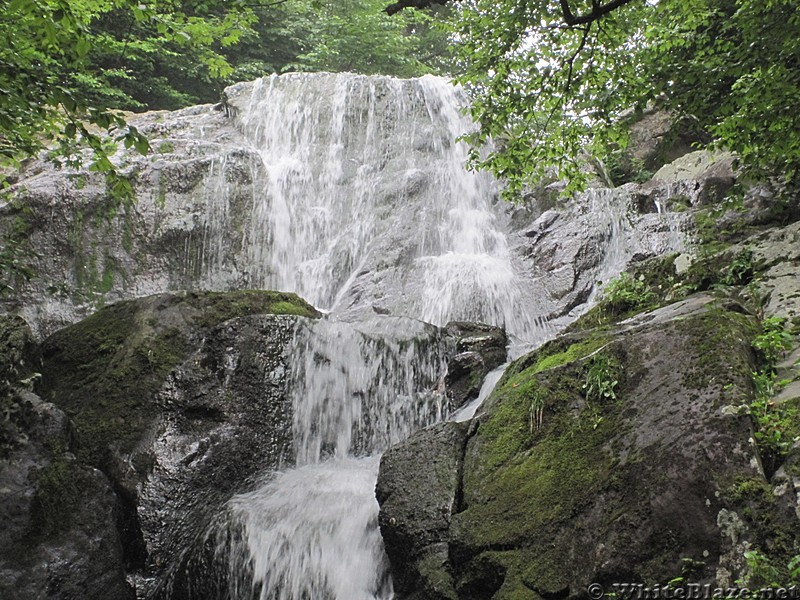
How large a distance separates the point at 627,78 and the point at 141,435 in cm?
615

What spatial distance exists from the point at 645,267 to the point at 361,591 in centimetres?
441

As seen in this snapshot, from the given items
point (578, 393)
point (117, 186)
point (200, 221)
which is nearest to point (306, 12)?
point (200, 221)

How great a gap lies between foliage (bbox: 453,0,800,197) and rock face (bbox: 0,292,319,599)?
357 cm

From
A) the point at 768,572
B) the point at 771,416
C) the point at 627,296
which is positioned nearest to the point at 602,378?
the point at 771,416

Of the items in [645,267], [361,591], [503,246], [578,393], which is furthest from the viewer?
[503,246]

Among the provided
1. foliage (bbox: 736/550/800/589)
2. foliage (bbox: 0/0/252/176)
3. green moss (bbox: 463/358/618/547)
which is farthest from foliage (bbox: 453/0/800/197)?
foliage (bbox: 736/550/800/589)

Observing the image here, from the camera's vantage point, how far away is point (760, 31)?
5160mm

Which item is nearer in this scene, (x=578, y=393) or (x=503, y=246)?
(x=578, y=393)

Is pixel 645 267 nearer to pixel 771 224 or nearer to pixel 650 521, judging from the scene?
pixel 771 224

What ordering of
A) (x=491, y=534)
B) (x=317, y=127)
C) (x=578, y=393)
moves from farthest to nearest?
1. (x=317, y=127)
2. (x=578, y=393)
3. (x=491, y=534)

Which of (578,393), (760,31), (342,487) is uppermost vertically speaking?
(760,31)

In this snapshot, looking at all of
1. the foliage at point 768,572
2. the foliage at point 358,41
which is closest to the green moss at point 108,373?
the foliage at point 768,572

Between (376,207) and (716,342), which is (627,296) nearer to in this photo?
(716,342)

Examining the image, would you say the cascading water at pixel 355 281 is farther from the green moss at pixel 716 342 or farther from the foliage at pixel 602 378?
the green moss at pixel 716 342
